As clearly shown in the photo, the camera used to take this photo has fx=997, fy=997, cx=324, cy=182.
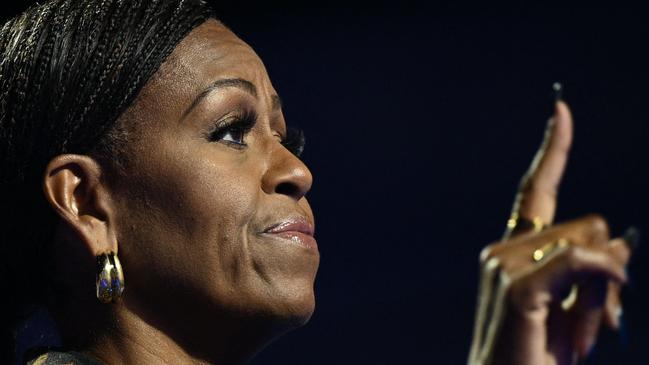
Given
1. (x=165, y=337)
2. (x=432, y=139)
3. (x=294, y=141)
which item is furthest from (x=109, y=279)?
(x=432, y=139)

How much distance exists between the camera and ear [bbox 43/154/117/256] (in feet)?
5.36

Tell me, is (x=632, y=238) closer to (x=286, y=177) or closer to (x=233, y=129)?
(x=286, y=177)

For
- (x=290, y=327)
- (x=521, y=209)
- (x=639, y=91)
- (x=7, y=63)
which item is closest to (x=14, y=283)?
(x=7, y=63)

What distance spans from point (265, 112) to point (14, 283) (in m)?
0.54

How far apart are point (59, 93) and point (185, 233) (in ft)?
1.10

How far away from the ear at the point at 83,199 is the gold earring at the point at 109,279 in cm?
3

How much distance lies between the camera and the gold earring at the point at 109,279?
1.59 metres

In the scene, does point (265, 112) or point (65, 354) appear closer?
point (65, 354)

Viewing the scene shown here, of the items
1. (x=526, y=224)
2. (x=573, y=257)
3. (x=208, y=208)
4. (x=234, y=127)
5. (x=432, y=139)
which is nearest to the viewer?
(x=573, y=257)

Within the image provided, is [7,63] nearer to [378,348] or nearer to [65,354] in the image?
[65,354]

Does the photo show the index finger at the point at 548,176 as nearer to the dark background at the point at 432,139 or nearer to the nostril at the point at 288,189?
the nostril at the point at 288,189

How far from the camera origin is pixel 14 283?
5.80 ft

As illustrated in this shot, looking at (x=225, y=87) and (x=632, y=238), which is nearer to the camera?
(x=632, y=238)

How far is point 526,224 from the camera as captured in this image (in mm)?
1324
